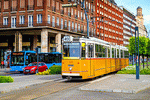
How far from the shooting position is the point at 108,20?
70750 mm

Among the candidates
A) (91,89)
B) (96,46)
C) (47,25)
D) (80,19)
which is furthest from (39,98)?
(80,19)

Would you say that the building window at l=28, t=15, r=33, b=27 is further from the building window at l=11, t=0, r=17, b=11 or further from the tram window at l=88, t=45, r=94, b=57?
the tram window at l=88, t=45, r=94, b=57

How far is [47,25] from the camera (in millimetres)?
47000

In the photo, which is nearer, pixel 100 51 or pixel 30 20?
pixel 100 51

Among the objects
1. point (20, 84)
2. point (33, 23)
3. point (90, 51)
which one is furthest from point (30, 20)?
point (20, 84)

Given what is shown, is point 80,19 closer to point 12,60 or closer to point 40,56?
point 40,56

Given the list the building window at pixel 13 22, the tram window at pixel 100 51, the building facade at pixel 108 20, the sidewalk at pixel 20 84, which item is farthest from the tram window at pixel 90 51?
the building facade at pixel 108 20

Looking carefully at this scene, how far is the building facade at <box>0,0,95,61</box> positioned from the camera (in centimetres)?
4741

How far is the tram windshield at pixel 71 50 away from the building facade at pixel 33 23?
2839 cm

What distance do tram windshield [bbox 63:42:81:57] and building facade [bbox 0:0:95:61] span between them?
28.4m

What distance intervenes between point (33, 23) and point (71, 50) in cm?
3071

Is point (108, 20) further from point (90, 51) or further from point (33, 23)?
point (90, 51)

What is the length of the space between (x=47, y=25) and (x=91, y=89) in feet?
115

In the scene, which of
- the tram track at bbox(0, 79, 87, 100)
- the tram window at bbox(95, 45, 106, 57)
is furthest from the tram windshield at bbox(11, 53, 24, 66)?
the tram track at bbox(0, 79, 87, 100)
